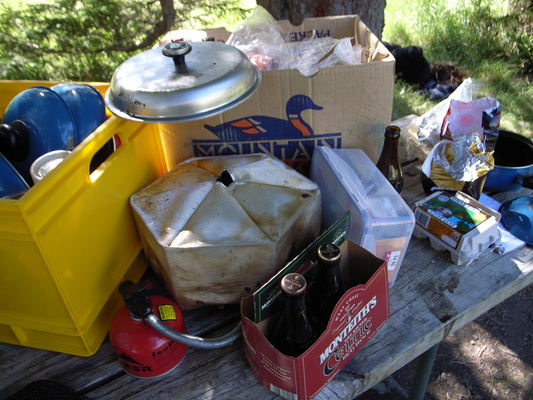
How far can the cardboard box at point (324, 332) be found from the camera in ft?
2.46

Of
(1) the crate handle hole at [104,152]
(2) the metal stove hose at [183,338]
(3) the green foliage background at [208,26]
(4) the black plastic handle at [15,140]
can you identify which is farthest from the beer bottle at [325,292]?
(3) the green foliage background at [208,26]

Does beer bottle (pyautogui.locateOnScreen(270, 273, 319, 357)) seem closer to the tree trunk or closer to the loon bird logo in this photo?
the loon bird logo

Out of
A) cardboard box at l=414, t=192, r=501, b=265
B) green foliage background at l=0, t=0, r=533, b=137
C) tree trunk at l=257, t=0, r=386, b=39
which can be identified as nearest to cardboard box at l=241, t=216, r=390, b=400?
cardboard box at l=414, t=192, r=501, b=265

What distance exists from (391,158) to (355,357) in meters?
0.58

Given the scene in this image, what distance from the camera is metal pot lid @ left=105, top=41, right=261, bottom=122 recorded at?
78 centimetres

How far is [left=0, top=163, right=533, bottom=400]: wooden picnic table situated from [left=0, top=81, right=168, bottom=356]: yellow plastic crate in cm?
5

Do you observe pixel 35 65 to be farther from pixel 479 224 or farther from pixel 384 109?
pixel 479 224

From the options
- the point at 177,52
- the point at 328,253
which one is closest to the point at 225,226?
the point at 328,253

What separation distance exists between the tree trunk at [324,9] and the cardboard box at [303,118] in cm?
87

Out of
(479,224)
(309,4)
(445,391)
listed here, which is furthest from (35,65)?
(445,391)

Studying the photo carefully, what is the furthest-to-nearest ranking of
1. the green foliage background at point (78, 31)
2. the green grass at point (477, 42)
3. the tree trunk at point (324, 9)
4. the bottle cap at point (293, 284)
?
the green grass at point (477, 42) < the green foliage background at point (78, 31) < the tree trunk at point (324, 9) < the bottle cap at point (293, 284)

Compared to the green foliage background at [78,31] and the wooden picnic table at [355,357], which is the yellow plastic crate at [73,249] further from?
the green foliage background at [78,31]

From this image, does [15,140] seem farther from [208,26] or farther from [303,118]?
[208,26]

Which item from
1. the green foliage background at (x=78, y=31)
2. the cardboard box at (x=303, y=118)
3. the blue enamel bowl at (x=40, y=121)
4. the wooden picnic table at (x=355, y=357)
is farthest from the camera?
the green foliage background at (x=78, y=31)
